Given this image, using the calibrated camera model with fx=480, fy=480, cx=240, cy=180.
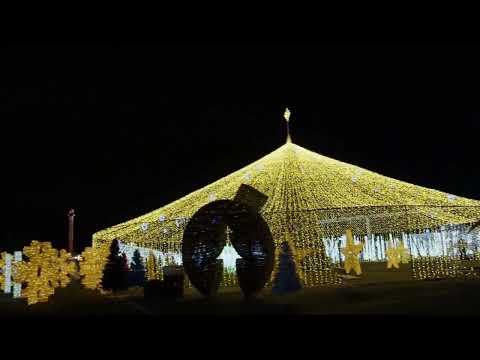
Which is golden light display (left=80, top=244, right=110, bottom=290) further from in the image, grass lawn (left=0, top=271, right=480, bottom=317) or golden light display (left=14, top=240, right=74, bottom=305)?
grass lawn (left=0, top=271, right=480, bottom=317)

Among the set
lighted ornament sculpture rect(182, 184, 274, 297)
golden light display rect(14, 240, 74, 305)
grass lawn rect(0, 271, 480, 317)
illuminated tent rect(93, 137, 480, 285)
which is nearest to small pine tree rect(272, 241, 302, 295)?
grass lawn rect(0, 271, 480, 317)

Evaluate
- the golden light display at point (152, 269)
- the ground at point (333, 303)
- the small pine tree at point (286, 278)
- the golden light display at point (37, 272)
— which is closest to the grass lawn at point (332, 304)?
the ground at point (333, 303)

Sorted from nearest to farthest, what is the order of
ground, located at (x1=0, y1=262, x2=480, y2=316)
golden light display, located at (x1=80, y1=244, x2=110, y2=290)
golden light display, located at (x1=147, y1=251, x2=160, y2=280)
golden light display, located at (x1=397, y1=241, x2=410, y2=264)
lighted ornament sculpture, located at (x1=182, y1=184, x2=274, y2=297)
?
1. ground, located at (x1=0, y1=262, x2=480, y2=316)
2. lighted ornament sculpture, located at (x1=182, y1=184, x2=274, y2=297)
3. golden light display, located at (x1=80, y1=244, x2=110, y2=290)
4. golden light display, located at (x1=147, y1=251, x2=160, y2=280)
5. golden light display, located at (x1=397, y1=241, x2=410, y2=264)

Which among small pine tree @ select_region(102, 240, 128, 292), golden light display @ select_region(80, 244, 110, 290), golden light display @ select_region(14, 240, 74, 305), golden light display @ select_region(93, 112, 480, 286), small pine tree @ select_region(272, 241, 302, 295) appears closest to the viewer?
small pine tree @ select_region(272, 241, 302, 295)

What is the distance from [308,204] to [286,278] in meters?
2.92

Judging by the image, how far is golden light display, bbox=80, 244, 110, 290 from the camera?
1545 centimetres

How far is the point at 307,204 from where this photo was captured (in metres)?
13.3

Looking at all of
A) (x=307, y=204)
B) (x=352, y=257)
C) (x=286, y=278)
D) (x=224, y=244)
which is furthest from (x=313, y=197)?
(x=224, y=244)

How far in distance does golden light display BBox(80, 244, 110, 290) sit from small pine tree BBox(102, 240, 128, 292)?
538 millimetres

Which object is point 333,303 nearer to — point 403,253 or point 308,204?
point 308,204

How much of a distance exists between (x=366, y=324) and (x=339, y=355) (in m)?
1.62

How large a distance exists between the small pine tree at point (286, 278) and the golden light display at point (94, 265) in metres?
6.58

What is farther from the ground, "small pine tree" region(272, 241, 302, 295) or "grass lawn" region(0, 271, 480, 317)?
"small pine tree" region(272, 241, 302, 295)

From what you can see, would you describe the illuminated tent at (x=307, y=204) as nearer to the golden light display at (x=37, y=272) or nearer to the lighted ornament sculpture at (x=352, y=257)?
the lighted ornament sculpture at (x=352, y=257)
